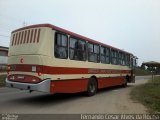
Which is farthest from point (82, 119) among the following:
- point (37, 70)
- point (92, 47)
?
point (92, 47)

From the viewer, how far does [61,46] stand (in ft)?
41.5

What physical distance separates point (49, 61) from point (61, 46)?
3.95 feet

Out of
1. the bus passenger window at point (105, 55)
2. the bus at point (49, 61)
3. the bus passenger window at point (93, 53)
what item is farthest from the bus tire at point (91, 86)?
the bus passenger window at point (105, 55)

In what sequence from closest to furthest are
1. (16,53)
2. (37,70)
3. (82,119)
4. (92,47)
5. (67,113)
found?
(82,119), (67,113), (37,70), (16,53), (92,47)

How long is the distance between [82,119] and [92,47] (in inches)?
296

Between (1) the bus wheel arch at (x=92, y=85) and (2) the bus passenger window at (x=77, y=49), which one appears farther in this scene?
(1) the bus wheel arch at (x=92, y=85)

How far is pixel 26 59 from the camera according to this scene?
11.9m

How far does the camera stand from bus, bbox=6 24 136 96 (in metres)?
11.5

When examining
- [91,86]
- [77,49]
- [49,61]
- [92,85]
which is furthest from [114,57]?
[49,61]

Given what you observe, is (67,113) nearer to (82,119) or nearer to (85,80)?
(82,119)

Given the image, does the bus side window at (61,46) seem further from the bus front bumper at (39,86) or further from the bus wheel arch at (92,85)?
the bus wheel arch at (92,85)

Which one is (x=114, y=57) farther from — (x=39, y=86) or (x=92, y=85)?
(x=39, y=86)

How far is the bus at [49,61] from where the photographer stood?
11531 millimetres

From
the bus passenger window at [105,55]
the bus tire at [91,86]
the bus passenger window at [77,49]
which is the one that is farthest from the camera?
the bus passenger window at [105,55]
